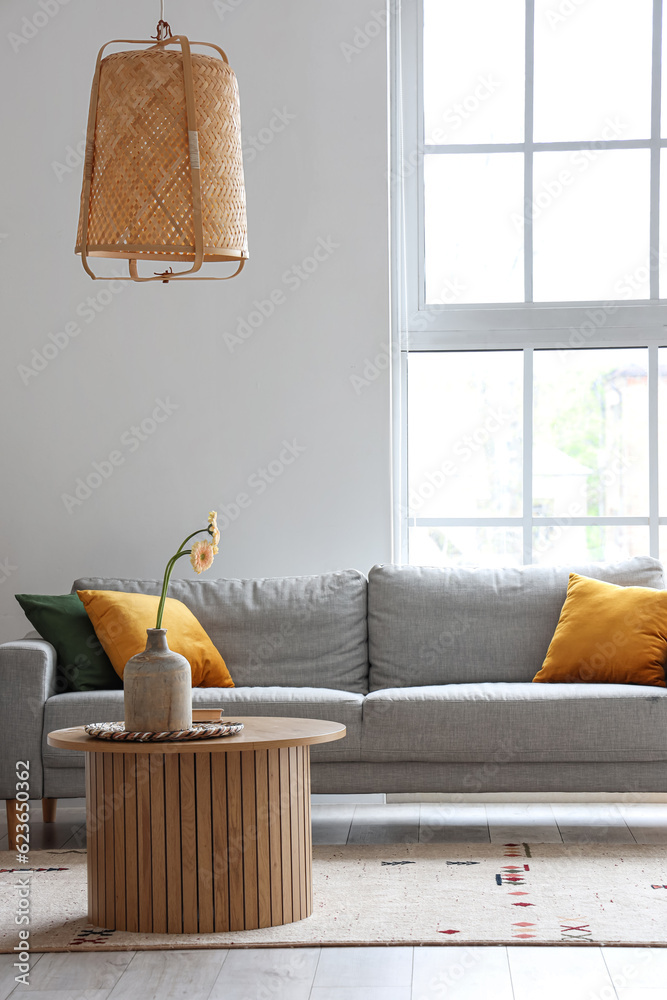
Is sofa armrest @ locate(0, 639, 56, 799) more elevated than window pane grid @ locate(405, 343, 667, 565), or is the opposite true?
window pane grid @ locate(405, 343, 667, 565)

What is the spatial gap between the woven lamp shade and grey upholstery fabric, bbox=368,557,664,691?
1961mm

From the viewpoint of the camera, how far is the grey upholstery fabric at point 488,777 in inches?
136

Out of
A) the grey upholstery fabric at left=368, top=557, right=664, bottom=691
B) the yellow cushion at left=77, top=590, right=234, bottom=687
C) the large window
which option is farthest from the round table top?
the large window

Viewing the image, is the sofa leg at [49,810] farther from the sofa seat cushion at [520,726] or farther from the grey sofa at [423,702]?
the sofa seat cushion at [520,726]

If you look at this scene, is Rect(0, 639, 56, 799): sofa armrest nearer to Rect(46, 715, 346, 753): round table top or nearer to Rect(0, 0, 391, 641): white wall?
Rect(46, 715, 346, 753): round table top

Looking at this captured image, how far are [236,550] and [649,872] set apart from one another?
210cm

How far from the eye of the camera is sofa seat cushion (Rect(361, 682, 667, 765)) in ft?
11.3

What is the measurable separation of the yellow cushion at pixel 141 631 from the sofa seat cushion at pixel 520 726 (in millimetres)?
632

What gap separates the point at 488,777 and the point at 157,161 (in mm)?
2112

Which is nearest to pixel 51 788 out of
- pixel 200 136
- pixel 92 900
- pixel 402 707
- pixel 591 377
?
pixel 92 900

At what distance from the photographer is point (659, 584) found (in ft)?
13.3

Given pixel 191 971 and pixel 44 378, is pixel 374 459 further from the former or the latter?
pixel 191 971

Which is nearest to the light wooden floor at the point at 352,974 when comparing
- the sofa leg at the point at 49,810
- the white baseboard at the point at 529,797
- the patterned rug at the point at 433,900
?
the patterned rug at the point at 433,900

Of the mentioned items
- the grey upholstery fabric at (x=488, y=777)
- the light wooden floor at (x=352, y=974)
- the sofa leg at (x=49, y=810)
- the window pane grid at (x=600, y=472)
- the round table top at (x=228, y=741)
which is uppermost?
the window pane grid at (x=600, y=472)
